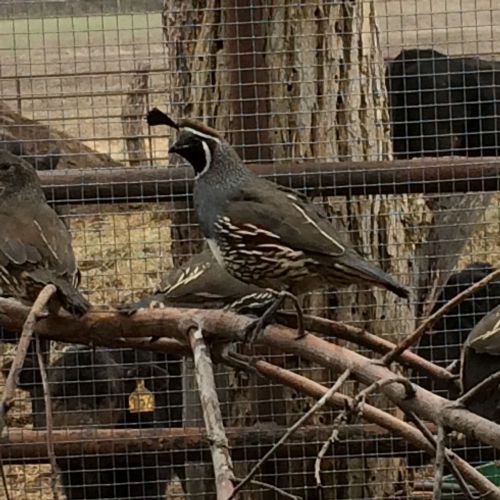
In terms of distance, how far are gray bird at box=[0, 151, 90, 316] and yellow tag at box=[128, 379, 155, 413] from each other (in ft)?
5.21

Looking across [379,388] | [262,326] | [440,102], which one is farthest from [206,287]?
[440,102]

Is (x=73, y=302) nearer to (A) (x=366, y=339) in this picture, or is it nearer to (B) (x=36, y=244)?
(B) (x=36, y=244)

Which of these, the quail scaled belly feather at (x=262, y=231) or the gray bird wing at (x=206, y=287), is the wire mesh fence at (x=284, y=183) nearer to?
the gray bird wing at (x=206, y=287)

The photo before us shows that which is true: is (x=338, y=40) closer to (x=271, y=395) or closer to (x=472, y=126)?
(x=271, y=395)

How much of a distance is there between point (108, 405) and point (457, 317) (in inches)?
57.1

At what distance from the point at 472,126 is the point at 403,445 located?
240 cm

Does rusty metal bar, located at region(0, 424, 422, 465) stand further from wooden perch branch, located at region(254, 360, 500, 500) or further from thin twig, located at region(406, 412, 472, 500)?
thin twig, located at region(406, 412, 472, 500)

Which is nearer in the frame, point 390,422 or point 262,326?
point 390,422

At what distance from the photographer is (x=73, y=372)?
454 centimetres

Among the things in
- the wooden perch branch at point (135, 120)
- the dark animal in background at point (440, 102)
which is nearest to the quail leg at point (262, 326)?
the dark animal in background at point (440, 102)

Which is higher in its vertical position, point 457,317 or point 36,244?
point 36,244

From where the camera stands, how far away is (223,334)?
8.15ft

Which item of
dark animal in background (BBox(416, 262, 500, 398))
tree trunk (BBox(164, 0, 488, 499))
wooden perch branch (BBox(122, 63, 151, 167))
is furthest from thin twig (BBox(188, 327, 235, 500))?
wooden perch branch (BBox(122, 63, 151, 167))

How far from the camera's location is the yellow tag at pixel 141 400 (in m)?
4.59
